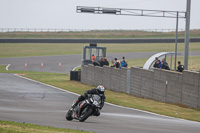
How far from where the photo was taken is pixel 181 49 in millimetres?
70750

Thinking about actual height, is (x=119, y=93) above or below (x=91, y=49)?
below

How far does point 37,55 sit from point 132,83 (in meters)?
42.3

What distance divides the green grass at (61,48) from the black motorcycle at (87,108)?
5556 centimetres

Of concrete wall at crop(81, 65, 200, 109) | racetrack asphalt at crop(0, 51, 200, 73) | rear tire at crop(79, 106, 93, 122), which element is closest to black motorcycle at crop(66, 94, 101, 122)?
rear tire at crop(79, 106, 93, 122)

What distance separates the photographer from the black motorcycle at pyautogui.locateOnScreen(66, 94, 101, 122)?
543 inches

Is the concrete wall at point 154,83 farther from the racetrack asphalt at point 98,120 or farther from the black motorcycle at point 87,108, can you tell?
the black motorcycle at point 87,108

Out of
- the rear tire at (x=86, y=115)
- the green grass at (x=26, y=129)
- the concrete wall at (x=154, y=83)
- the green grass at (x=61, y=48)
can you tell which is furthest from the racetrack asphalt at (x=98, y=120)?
the green grass at (x=61, y=48)

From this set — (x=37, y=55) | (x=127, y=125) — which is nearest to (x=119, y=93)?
(x=127, y=125)

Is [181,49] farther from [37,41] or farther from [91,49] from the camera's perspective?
Result: [91,49]

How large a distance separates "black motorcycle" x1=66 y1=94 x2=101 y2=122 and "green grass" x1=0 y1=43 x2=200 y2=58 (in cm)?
5556

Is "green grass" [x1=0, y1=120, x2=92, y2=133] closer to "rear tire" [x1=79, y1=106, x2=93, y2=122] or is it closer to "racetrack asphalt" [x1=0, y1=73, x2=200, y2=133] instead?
"racetrack asphalt" [x1=0, y1=73, x2=200, y2=133]

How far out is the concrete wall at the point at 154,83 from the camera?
22047mm

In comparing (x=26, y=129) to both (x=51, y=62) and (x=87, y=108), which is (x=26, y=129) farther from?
(x=51, y=62)

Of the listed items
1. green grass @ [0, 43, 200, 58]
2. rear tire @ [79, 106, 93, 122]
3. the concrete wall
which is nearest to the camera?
rear tire @ [79, 106, 93, 122]
